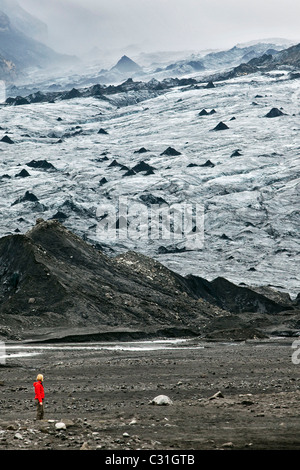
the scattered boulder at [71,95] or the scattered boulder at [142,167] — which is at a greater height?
the scattered boulder at [71,95]

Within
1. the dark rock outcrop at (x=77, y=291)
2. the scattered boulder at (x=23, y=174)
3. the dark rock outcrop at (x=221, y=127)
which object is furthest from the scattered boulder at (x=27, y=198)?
the dark rock outcrop at (x=77, y=291)

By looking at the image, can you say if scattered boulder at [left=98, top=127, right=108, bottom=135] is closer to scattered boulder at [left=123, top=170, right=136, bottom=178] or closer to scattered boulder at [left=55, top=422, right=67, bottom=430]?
scattered boulder at [left=123, top=170, right=136, bottom=178]

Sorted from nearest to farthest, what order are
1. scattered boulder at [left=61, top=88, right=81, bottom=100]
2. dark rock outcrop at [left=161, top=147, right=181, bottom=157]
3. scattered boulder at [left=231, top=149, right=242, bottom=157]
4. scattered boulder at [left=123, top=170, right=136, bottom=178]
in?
scattered boulder at [left=123, top=170, right=136, bottom=178] → scattered boulder at [left=231, top=149, right=242, bottom=157] → dark rock outcrop at [left=161, top=147, right=181, bottom=157] → scattered boulder at [left=61, top=88, right=81, bottom=100]

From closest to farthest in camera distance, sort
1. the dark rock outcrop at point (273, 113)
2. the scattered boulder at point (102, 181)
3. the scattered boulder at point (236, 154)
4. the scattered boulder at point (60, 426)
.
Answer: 1. the scattered boulder at point (60, 426)
2. the scattered boulder at point (102, 181)
3. the scattered boulder at point (236, 154)
4. the dark rock outcrop at point (273, 113)

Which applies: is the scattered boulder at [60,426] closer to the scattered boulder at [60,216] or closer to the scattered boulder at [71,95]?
the scattered boulder at [60,216]

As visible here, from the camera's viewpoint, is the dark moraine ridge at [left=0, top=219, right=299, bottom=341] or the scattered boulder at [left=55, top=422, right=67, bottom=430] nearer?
the scattered boulder at [left=55, top=422, right=67, bottom=430]

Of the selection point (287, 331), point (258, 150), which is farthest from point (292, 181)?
point (287, 331)

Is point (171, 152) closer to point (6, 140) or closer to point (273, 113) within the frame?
point (273, 113)

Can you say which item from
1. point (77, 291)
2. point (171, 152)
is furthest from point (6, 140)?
point (77, 291)

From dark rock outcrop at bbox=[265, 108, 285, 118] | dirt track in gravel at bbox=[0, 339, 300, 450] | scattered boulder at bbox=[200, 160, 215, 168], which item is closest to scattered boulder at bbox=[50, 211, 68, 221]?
scattered boulder at bbox=[200, 160, 215, 168]

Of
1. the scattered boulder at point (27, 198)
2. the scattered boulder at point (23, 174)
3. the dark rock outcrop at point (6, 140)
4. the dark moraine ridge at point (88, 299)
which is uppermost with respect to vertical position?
the dark rock outcrop at point (6, 140)

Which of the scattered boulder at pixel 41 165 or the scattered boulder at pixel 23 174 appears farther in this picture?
the scattered boulder at pixel 41 165

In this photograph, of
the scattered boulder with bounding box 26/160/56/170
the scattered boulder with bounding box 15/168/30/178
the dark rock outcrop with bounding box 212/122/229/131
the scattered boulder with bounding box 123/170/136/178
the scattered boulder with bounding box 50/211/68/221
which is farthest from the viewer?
the dark rock outcrop with bounding box 212/122/229/131

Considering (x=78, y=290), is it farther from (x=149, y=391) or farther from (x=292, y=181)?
(x=292, y=181)
